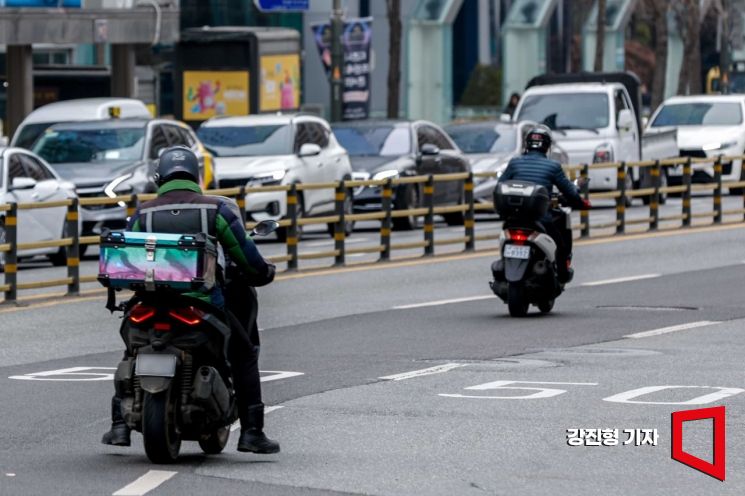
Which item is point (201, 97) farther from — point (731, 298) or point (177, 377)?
point (177, 377)

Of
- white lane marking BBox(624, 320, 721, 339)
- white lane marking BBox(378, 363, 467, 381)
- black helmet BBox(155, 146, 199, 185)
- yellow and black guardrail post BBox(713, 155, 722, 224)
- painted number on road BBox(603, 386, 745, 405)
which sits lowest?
yellow and black guardrail post BBox(713, 155, 722, 224)

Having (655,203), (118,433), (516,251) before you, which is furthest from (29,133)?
(118,433)

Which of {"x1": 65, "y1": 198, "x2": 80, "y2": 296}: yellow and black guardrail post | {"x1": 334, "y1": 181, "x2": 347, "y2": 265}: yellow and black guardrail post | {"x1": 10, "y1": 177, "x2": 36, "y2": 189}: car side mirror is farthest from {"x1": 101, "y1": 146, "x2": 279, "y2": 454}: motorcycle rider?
{"x1": 334, "y1": 181, "x2": 347, "y2": 265}: yellow and black guardrail post

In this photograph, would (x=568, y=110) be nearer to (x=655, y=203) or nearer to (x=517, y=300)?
(x=655, y=203)

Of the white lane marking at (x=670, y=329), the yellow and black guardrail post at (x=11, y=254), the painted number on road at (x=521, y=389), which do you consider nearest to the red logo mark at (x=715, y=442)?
the painted number on road at (x=521, y=389)

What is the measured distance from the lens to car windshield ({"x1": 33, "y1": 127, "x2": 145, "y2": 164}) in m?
27.7

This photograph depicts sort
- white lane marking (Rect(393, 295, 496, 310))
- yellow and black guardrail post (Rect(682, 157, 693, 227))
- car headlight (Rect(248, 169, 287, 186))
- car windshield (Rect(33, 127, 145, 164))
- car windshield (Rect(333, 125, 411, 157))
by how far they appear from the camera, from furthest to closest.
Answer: car windshield (Rect(333, 125, 411, 157)) < yellow and black guardrail post (Rect(682, 157, 693, 227)) < car headlight (Rect(248, 169, 287, 186)) < car windshield (Rect(33, 127, 145, 164)) < white lane marking (Rect(393, 295, 496, 310))

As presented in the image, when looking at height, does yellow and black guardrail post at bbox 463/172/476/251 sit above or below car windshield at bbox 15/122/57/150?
below

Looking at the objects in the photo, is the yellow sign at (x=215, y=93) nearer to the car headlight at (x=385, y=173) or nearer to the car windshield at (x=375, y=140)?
the car windshield at (x=375, y=140)

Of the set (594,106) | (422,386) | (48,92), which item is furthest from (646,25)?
(422,386)

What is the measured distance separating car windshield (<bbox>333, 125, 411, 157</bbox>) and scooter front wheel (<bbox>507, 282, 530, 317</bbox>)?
44.9ft

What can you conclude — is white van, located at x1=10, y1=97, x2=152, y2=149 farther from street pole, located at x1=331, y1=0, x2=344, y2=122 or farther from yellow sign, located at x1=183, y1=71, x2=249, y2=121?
yellow sign, located at x1=183, y1=71, x2=249, y2=121

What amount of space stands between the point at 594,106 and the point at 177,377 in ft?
90.8

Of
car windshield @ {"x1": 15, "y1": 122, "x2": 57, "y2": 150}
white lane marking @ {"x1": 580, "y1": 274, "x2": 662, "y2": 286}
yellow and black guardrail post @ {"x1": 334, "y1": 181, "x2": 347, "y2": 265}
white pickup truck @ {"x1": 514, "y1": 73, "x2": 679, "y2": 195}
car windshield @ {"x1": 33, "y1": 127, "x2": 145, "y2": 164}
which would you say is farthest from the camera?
white pickup truck @ {"x1": 514, "y1": 73, "x2": 679, "y2": 195}
